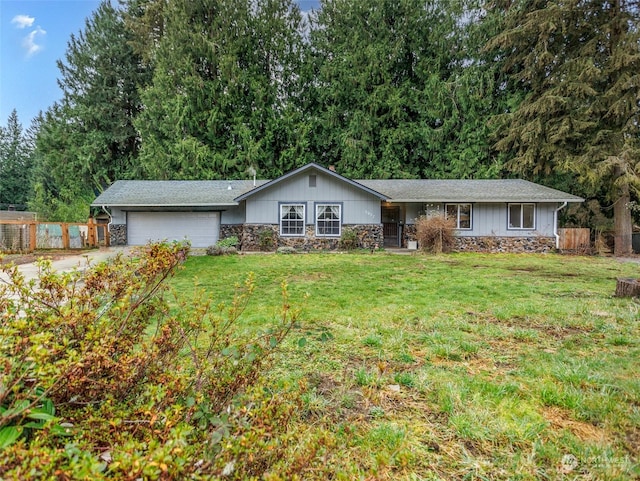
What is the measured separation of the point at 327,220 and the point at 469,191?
701 centimetres

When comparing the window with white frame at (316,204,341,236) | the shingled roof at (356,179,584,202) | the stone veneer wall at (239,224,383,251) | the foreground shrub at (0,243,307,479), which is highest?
the shingled roof at (356,179,584,202)

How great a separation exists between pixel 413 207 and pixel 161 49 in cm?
1966

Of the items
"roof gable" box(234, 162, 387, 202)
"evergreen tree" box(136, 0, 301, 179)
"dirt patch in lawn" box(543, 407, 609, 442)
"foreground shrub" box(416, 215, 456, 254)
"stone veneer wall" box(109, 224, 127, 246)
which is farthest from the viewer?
"evergreen tree" box(136, 0, 301, 179)

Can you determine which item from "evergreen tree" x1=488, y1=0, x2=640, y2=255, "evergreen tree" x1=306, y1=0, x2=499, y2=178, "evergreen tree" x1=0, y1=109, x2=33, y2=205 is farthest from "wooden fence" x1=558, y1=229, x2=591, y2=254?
"evergreen tree" x1=0, y1=109, x2=33, y2=205

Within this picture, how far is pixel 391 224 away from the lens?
1859 centimetres

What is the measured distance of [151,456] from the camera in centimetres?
98

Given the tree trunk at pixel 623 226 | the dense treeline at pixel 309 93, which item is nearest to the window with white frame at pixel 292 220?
the dense treeline at pixel 309 93

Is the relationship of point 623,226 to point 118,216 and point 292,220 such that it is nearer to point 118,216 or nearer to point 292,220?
point 292,220

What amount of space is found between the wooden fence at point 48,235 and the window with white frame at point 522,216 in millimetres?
19847

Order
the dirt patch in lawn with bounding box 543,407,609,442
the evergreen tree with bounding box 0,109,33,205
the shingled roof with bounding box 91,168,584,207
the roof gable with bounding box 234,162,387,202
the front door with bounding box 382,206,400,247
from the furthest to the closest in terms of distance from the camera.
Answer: the evergreen tree with bounding box 0,109,33,205, the front door with bounding box 382,206,400,247, the shingled roof with bounding box 91,168,584,207, the roof gable with bounding box 234,162,387,202, the dirt patch in lawn with bounding box 543,407,609,442

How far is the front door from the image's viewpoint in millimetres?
18516

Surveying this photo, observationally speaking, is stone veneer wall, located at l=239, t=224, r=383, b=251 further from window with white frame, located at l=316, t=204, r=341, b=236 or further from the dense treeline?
the dense treeline

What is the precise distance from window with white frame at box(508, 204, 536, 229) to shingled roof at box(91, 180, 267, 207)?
502 inches

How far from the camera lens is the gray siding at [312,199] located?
15.7 meters
